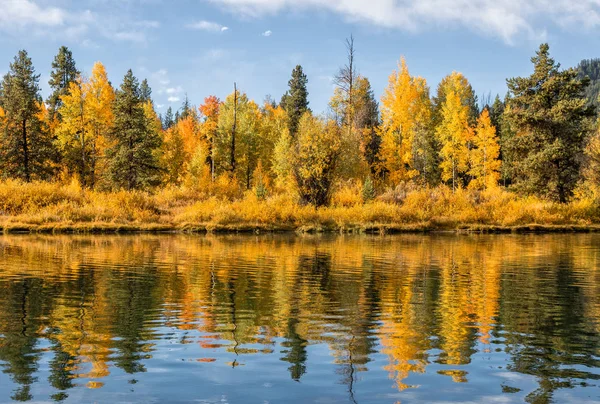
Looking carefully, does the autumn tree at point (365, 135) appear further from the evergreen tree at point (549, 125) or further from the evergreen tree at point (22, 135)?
the evergreen tree at point (22, 135)

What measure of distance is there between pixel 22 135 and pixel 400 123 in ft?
123

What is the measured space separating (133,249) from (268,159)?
43914mm

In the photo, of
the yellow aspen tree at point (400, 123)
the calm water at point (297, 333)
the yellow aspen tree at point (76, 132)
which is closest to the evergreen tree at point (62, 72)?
the yellow aspen tree at point (76, 132)

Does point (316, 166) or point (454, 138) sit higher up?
point (454, 138)

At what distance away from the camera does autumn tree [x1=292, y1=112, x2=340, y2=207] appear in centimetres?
4131

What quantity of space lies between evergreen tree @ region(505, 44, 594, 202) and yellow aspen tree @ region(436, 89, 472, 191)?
15.1 metres

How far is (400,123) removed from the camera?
61188mm

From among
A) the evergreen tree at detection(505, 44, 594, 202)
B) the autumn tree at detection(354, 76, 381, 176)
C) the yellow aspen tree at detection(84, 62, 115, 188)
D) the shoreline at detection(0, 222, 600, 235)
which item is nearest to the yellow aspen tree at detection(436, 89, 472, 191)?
the autumn tree at detection(354, 76, 381, 176)

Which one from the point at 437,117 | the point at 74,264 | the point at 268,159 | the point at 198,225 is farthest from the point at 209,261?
the point at 437,117

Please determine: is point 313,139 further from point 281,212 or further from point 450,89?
point 450,89

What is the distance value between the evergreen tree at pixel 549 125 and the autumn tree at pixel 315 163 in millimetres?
15181

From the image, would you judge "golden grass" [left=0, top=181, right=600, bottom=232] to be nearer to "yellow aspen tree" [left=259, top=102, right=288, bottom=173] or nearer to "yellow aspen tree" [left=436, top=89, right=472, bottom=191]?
"yellow aspen tree" [left=436, top=89, right=472, bottom=191]

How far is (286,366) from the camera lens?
7.21m

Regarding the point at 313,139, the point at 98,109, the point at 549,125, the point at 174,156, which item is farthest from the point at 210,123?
the point at 549,125
